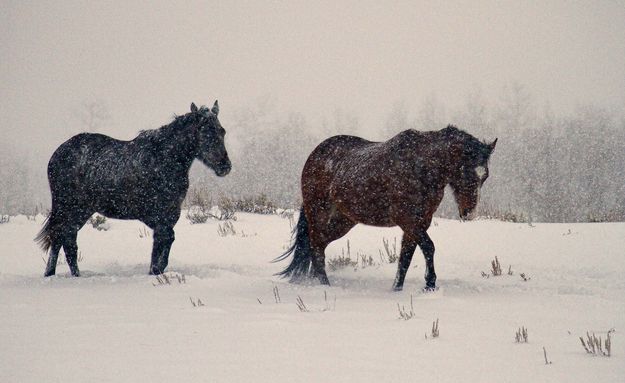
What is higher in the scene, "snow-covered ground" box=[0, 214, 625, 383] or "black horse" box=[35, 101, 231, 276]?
"black horse" box=[35, 101, 231, 276]

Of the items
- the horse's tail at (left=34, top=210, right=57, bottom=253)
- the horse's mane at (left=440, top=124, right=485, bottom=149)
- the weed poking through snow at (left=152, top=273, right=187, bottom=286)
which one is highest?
the horse's mane at (left=440, top=124, right=485, bottom=149)

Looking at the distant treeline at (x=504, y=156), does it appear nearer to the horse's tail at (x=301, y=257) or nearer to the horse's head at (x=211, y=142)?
the horse's tail at (x=301, y=257)

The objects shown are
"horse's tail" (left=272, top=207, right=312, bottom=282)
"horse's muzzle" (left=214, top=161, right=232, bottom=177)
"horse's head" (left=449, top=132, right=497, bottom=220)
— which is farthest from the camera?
"horse's tail" (left=272, top=207, right=312, bottom=282)

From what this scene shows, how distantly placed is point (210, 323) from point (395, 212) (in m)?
2.94

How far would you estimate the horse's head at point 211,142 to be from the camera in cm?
718

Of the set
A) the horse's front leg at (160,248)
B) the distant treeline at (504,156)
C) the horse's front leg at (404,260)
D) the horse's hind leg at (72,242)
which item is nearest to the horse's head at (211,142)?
the horse's front leg at (160,248)

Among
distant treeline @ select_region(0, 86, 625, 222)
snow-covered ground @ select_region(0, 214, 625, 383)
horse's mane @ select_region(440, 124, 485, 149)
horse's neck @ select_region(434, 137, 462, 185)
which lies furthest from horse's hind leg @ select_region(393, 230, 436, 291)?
distant treeline @ select_region(0, 86, 625, 222)

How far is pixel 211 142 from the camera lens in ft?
23.7

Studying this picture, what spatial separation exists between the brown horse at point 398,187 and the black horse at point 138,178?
150 centimetres

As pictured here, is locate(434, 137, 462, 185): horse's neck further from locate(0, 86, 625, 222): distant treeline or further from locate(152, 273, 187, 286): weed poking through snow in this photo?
locate(0, 86, 625, 222): distant treeline

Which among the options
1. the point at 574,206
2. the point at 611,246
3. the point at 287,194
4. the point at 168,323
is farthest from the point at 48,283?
the point at 287,194

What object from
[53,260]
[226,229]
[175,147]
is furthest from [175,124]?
[226,229]

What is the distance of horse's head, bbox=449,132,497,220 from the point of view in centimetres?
616

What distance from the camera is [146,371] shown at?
3.11 metres
